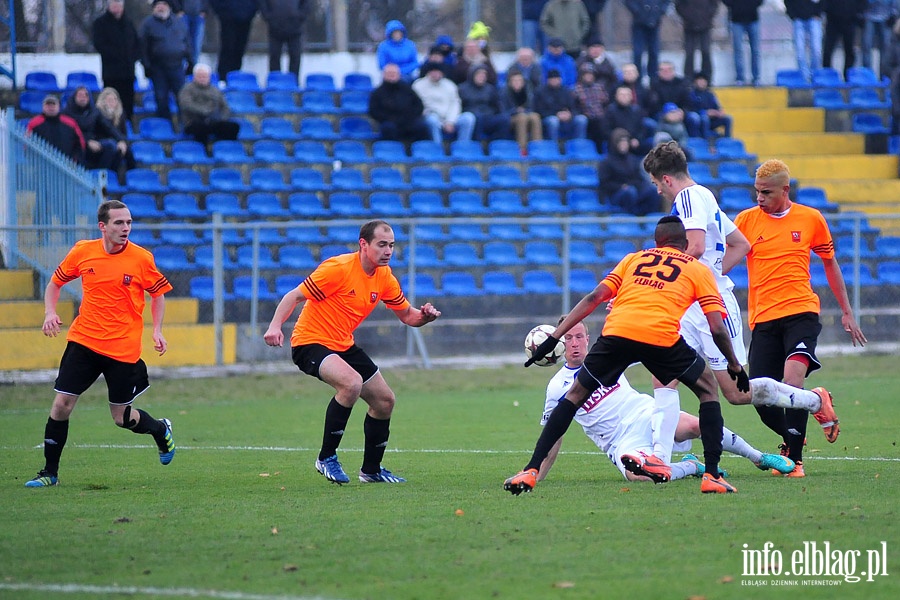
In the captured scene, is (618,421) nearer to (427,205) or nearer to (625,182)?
(427,205)

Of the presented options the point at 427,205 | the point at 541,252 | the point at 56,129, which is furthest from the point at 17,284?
the point at 541,252

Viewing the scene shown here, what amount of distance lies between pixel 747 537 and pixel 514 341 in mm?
12570

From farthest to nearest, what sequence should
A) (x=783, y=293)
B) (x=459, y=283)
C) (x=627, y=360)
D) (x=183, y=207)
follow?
(x=183, y=207) → (x=459, y=283) → (x=783, y=293) → (x=627, y=360)

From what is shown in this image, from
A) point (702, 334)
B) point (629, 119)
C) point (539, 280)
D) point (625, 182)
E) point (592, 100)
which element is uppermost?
point (592, 100)

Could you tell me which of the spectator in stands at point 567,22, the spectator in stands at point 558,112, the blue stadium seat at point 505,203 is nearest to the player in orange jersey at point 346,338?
the blue stadium seat at point 505,203

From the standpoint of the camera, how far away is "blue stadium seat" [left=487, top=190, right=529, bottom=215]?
20.9 meters

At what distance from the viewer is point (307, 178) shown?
20.8m

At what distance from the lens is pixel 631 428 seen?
8461 mm

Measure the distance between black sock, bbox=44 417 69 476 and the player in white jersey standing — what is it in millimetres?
3448

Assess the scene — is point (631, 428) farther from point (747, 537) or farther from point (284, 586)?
point (284, 586)

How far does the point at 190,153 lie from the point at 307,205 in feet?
7.15

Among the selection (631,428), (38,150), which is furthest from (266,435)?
(38,150)

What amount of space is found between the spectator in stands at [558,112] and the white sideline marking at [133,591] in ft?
57.6

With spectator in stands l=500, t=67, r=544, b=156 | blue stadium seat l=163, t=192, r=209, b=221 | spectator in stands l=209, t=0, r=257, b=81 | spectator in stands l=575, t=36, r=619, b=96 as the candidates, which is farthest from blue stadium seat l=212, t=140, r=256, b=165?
spectator in stands l=575, t=36, r=619, b=96
